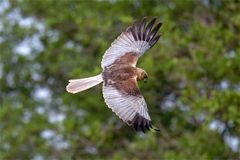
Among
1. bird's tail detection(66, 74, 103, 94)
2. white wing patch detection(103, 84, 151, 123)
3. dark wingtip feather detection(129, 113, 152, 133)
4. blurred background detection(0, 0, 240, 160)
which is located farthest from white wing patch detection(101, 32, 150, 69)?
blurred background detection(0, 0, 240, 160)

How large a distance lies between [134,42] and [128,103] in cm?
80

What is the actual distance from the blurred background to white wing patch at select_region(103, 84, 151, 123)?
3425 mm

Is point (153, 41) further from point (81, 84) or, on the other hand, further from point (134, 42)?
point (81, 84)

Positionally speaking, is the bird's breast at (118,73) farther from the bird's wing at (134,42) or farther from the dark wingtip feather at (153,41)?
the dark wingtip feather at (153,41)

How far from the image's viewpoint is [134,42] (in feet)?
22.7

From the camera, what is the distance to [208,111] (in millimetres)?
10289

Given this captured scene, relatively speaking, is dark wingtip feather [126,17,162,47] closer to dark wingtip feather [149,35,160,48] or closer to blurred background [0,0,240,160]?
dark wingtip feather [149,35,160,48]

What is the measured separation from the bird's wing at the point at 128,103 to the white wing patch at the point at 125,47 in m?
0.46

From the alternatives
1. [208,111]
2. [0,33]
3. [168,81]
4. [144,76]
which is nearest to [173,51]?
[168,81]

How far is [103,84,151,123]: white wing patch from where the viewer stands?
619 centimetres

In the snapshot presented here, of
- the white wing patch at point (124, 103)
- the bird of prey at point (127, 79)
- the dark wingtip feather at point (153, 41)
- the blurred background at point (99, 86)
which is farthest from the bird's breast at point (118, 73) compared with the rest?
the blurred background at point (99, 86)

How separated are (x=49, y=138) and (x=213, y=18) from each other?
2.92 meters

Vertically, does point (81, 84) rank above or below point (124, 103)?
above

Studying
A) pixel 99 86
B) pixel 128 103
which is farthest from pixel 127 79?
pixel 99 86
